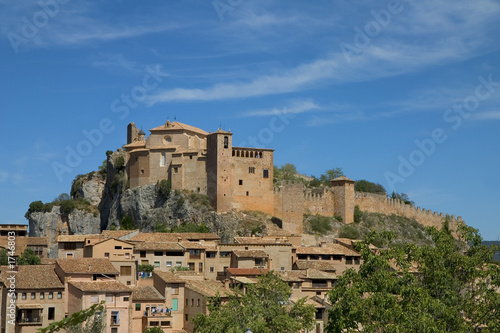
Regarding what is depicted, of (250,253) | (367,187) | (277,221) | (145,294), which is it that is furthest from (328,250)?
(367,187)

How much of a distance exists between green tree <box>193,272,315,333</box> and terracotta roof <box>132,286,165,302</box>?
685cm

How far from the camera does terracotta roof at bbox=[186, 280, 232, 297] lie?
57144 millimetres

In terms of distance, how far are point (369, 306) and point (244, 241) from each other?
30951mm

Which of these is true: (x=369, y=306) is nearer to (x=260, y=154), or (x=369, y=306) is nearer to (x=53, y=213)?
(x=260, y=154)

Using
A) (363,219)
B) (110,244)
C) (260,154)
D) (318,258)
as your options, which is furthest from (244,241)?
(363,219)

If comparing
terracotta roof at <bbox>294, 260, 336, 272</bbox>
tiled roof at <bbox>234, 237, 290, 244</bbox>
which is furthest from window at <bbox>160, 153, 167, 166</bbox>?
terracotta roof at <bbox>294, 260, 336, 272</bbox>

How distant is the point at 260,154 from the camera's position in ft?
295

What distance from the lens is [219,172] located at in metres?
87.2

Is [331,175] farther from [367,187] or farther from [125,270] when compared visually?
[125,270]

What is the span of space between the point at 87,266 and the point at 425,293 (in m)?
24.7

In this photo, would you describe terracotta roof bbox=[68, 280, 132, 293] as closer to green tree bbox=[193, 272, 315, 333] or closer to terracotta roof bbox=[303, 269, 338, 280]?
green tree bbox=[193, 272, 315, 333]

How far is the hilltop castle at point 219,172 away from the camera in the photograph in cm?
8750

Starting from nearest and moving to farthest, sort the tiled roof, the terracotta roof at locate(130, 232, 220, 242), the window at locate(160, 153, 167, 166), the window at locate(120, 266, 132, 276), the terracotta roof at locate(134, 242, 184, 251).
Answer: the window at locate(120, 266, 132, 276) → the terracotta roof at locate(134, 242, 184, 251) → the tiled roof → the terracotta roof at locate(130, 232, 220, 242) → the window at locate(160, 153, 167, 166)

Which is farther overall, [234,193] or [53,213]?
[53,213]
